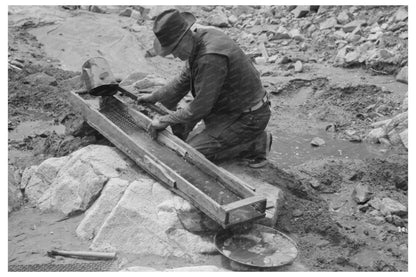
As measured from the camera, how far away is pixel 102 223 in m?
5.34

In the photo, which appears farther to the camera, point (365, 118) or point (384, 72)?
point (384, 72)

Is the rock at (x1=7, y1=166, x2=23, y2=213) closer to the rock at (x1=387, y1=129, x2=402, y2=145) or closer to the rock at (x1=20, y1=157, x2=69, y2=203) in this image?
the rock at (x1=20, y1=157, x2=69, y2=203)

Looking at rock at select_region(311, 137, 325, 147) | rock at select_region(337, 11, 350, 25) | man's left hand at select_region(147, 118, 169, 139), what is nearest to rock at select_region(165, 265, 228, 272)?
man's left hand at select_region(147, 118, 169, 139)

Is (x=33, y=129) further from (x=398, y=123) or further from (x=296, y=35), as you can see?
(x=296, y=35)

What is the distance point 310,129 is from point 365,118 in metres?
0.88

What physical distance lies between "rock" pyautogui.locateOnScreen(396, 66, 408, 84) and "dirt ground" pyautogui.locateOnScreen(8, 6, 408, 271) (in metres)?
0.13

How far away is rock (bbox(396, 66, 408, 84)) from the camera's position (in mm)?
8797

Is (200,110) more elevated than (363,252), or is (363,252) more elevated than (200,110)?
(200,110)

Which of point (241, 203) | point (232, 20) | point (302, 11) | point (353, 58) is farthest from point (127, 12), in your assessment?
point (241, 203)

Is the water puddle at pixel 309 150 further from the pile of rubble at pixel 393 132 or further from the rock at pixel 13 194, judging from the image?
the rock at pixel 13 194

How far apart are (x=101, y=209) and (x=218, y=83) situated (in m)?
1.72

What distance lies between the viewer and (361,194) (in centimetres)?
613

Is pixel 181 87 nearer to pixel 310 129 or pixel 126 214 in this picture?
pixel 126 214

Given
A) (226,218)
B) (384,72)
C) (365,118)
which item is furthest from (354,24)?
(226,218)
